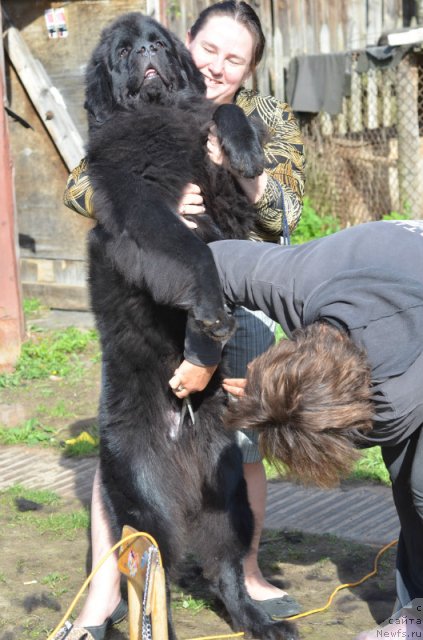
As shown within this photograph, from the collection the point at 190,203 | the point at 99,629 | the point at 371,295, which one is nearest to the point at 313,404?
the point at 371,295

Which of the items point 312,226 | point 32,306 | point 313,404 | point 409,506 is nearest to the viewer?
point 313,404

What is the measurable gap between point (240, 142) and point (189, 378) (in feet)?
2.51

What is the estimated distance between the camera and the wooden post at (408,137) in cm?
846

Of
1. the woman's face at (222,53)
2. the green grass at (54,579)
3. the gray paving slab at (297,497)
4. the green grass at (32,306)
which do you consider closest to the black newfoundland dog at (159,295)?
the woman's face at (222,53)

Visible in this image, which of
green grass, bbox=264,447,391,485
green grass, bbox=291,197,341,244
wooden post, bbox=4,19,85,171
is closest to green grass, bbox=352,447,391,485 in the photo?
green grass, bbox=264,447,391,485

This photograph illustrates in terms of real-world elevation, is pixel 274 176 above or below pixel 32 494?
above

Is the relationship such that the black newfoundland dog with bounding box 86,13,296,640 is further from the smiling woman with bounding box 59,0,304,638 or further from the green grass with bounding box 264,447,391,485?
the green grass with bounding box 264,447,391,485

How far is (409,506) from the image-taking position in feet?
9.21

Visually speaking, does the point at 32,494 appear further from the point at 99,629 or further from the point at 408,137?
the point at 408,137

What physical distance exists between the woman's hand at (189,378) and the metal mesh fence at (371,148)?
6049mm

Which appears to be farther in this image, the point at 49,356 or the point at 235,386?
the point at 49,356

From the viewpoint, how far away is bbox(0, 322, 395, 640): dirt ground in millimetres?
3180

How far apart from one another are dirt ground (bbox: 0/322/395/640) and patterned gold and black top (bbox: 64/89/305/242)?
1332 mm

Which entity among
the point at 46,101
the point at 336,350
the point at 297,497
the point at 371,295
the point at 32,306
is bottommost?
the point at 297,497
